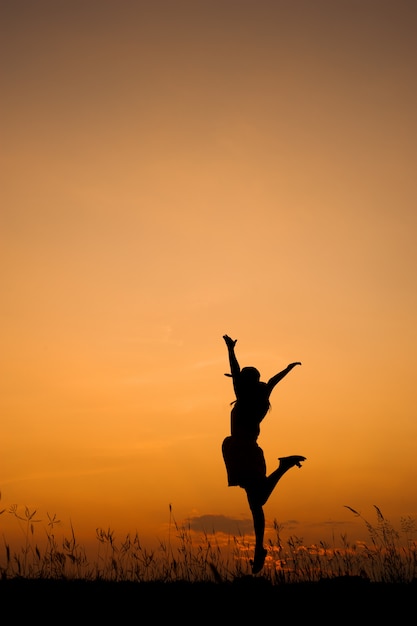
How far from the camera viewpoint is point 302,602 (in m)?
5.60

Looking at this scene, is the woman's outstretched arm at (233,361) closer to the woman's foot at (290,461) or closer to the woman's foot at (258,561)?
the woman's foot at (290,461)

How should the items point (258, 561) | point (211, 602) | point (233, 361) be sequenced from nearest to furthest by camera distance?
point (211, 602) → point (258, 561) → point (233, 361)

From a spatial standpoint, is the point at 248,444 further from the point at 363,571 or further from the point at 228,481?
the point at 363,571

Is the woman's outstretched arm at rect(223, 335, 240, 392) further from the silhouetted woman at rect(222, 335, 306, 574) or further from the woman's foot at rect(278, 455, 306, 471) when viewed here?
A: the woman's foot at rect(278, 455, 306, 471)

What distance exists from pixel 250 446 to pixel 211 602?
3.01 m

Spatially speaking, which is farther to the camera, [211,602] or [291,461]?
[291,461]

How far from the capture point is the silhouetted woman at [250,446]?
8.38 metres

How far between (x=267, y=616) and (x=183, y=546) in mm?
3584

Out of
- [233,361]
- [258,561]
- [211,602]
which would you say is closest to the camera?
[211,602]

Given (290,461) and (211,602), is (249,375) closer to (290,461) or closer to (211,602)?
(290,461)

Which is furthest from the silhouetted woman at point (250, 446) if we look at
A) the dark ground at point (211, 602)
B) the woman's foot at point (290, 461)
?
the dark ground at point (211, 602)

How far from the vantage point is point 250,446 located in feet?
27.9

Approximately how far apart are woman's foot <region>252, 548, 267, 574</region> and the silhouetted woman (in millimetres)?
271

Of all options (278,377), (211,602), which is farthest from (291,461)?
(211,602)
